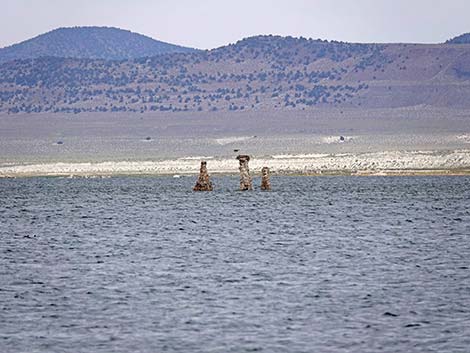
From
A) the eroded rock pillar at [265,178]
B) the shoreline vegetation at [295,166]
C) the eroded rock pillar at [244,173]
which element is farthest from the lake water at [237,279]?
the shoreline vegetation at [295,166]

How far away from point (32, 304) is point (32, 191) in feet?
255

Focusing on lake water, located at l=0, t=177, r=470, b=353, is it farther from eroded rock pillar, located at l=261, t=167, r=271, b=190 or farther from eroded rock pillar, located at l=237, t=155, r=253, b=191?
eroded rock pillar, located at l=261, t=167, r=271, b=190

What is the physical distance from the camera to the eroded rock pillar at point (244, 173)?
95750 mm

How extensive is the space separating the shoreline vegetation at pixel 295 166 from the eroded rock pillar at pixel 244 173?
3126cm

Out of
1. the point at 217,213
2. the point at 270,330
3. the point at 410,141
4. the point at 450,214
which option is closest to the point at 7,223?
the point at 217,213

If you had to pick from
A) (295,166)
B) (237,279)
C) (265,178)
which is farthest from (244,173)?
(237,279)

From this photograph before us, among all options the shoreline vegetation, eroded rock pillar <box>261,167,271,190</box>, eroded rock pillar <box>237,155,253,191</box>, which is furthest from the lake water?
the shoreline vegetation

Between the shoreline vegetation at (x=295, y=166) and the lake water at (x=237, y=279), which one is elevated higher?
the lake water at (x=237, y=279)

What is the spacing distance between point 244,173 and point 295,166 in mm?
45648

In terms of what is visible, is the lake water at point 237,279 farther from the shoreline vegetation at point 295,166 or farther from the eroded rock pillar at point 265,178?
the shoreline vegetation at point 295,166

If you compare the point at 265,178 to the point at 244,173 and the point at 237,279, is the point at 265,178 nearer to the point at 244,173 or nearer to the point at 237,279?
the point at 244,173

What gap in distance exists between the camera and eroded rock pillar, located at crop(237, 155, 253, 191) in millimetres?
95750

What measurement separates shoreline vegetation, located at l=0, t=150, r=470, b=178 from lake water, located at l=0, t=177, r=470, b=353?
57.1 m

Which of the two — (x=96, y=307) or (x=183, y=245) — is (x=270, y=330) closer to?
(x=96, y=307)
